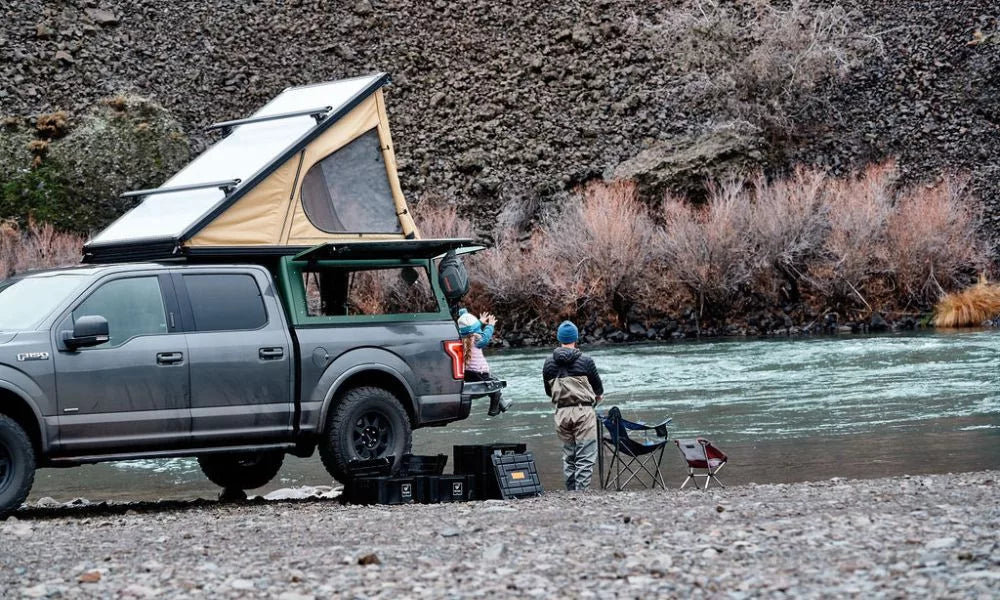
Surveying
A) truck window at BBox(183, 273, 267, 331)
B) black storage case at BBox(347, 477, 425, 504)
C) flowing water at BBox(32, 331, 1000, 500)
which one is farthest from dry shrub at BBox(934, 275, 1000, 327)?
truck window at BBox(183, 273, 267, 331)

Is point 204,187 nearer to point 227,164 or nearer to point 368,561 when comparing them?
point 227,164

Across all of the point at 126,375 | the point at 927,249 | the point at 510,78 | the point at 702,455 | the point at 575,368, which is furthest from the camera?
the point at 510,78

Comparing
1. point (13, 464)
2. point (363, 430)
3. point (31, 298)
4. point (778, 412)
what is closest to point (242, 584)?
point (13, 464)

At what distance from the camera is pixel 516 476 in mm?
11266

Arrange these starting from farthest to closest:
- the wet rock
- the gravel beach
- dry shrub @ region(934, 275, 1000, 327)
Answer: dry shrub @ region(934, 275, 1000, 327) → the wet rock → the gravel beach

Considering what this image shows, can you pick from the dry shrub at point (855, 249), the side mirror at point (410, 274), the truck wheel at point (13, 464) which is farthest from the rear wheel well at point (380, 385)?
the dry shrub at point (855, 249)

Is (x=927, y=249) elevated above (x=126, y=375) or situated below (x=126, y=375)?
above

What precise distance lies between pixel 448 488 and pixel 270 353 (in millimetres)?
1931

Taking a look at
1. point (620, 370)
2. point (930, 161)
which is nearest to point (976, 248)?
point (930, 161)

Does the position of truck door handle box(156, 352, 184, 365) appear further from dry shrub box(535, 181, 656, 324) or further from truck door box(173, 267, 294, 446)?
dry shrub box(535, 181, 656, 324)

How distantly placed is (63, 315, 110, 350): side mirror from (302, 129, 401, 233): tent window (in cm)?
267

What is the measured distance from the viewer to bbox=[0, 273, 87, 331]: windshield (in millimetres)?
10359

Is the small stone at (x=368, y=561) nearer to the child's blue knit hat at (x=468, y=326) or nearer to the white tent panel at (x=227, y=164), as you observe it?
the white tent panel at (x=227, y=164)

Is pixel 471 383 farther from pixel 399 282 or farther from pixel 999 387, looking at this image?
pixel 399 282
